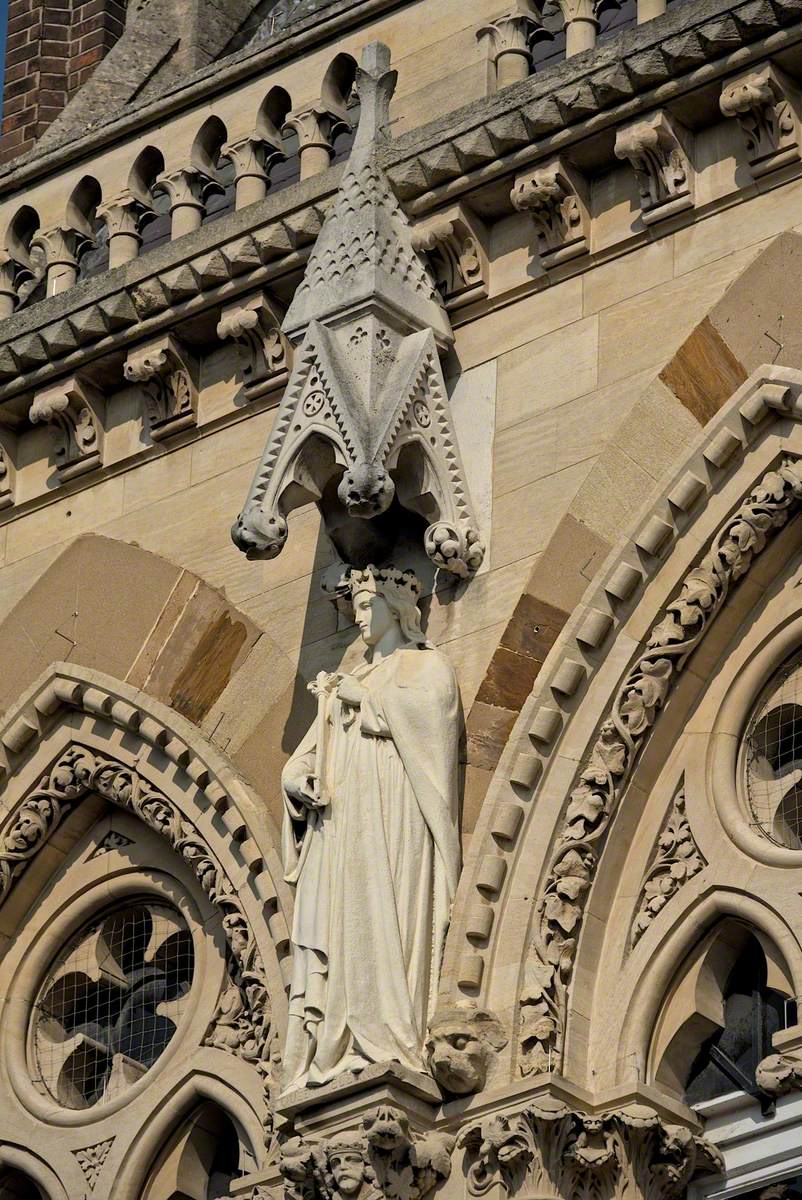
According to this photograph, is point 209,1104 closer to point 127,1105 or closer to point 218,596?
point 127,1105

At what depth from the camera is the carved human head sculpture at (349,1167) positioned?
468 inches

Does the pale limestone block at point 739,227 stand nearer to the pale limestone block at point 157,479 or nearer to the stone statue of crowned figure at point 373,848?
the stone statue of crowned figure at point 373,848

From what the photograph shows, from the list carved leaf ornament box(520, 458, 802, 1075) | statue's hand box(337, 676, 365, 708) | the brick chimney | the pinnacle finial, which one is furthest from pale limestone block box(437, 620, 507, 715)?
the brick chimney

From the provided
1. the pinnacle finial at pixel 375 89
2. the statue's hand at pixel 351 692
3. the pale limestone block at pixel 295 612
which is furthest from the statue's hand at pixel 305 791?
the pinnacle finial at pixel 375 89

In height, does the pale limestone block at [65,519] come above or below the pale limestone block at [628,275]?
above

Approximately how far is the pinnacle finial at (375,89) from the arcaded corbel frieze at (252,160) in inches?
33.7

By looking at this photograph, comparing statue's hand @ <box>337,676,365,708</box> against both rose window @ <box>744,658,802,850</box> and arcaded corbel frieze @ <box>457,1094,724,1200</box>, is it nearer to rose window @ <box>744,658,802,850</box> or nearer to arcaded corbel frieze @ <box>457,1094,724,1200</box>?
rose window @ <box>744,658,802,850</box>

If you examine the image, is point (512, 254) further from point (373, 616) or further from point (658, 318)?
point (373, 616)

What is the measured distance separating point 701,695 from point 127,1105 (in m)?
2.98

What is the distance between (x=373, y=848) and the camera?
1248cm

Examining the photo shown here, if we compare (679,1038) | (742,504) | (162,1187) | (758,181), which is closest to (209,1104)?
(162,1187)

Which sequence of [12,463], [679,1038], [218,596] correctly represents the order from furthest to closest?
[12,463] → [218,596] → [679,1038]

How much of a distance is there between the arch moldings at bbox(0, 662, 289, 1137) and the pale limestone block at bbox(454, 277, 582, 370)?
6.31ft

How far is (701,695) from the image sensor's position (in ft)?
41.2
